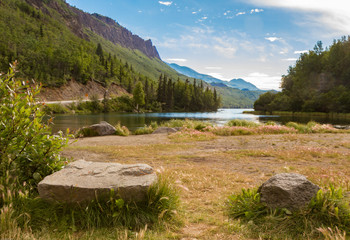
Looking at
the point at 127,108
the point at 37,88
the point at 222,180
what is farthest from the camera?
the point at 127,108

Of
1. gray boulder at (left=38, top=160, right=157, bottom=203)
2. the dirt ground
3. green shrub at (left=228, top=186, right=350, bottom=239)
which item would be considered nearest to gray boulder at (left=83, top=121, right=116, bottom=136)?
the dirt ground

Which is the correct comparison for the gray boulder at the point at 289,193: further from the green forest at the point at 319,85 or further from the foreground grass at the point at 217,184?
the green forest at the point at 319,85

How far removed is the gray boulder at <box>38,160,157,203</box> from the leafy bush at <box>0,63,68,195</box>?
458 millimetres

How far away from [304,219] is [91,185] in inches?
128

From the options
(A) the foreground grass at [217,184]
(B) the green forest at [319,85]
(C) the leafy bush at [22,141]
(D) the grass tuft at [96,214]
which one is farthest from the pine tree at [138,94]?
(D) the grass tuft at [96,214]

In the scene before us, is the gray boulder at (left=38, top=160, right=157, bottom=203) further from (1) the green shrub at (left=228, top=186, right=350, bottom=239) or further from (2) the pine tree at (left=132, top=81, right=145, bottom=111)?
(2) the pine tree at (left=132, top=81, right=145, bottom=111)

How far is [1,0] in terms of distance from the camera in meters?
140

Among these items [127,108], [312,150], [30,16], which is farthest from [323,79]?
[30,16]

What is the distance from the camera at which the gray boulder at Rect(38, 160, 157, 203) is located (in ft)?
11.1

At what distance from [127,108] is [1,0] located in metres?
123

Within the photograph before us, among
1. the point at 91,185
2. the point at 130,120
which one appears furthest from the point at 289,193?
the point at 130,120

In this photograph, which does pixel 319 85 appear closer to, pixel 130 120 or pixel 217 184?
pixel 130 120

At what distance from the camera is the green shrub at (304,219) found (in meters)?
3.07

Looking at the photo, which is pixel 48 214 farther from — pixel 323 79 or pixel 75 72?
pixel 75 72
